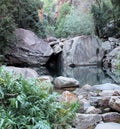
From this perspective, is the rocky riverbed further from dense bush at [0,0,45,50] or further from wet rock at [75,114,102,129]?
dense bush at [0,0,45,50]

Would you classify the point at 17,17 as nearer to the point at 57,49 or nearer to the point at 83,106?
the point at 57,49

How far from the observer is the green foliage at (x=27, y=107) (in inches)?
108

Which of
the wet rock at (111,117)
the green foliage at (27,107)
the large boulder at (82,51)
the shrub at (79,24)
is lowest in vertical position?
the wet rock at (111,117)

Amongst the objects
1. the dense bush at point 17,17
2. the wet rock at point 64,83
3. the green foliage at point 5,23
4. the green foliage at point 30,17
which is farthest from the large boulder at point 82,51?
the wet rock at point 64,83

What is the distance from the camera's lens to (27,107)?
112 inches

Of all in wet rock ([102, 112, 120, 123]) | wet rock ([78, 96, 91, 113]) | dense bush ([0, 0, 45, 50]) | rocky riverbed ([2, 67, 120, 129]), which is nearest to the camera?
A: rocky riverbed ([2, 67, 120, 129])

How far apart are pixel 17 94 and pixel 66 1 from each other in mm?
27431

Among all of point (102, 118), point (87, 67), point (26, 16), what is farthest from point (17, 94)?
point (26, 16)

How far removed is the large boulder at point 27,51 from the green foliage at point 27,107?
11.4 meters

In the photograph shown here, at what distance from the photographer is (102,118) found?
5.21 metres

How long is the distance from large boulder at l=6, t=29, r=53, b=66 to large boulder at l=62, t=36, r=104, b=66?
1.20 metres

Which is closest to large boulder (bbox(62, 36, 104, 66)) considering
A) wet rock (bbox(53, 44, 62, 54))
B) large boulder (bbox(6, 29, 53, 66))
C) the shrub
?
wet rock (bbox(53, 44, 62, 54))

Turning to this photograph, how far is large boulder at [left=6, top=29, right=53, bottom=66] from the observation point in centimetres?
1471

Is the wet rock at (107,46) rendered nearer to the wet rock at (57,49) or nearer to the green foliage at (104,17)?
the green foliage at (104,17)
